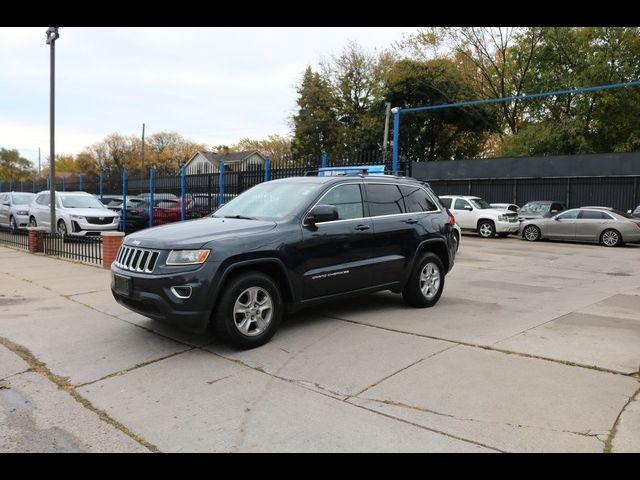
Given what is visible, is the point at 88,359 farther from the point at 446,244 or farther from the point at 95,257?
the point at 95,257

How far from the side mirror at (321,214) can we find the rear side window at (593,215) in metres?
15.8

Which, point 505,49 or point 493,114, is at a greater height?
point 505,49

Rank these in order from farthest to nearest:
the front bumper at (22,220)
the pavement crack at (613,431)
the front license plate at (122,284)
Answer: the front bumper at (22,220) < the front license plate at (122,284) < the pavement crack at (613,431)

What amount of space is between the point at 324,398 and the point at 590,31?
3722 cm

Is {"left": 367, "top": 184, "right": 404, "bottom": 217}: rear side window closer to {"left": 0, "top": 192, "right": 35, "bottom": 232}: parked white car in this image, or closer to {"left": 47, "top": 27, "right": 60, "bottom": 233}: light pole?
{"left": 47, "top": 27, "right": 60, "bottom": 233}: light pole

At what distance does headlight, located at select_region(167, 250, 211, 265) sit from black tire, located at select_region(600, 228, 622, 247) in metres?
17.0

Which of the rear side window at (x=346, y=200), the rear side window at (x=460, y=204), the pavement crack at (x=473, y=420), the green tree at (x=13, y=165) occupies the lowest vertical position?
the pavement crack at (x=473, y=420)

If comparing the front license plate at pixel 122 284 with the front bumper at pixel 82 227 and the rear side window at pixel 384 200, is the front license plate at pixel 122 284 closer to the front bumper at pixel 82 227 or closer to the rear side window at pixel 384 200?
the rear side window at pixel 384 200

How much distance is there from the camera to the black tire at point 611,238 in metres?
18.1

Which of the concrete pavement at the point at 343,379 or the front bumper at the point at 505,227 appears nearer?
the concrete pavement at the point at 343,379

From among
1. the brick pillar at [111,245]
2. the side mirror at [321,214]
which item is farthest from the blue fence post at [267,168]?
the side mirror at [321,214]

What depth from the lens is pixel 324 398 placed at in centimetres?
426
